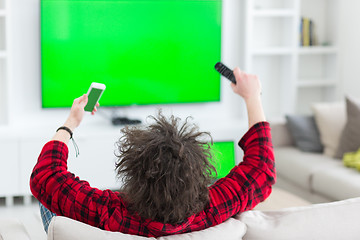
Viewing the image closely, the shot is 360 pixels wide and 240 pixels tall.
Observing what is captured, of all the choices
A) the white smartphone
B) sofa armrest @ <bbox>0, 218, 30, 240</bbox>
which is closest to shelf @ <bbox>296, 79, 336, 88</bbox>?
the white smartphone

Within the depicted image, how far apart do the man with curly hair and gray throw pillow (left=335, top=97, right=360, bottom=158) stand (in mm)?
2603

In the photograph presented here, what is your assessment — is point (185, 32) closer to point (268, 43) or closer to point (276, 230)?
point (268, 43)

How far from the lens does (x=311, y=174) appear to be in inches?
159

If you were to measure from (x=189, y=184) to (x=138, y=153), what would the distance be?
0.50 feet

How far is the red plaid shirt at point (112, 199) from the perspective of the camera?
4.94 ft

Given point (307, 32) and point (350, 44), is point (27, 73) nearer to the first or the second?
point (307, 32)

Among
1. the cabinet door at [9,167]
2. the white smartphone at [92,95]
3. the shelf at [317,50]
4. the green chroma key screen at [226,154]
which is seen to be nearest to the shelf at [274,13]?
the shelf at [317,50]

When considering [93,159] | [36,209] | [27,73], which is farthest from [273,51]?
[36,209]

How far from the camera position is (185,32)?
16.0 feet

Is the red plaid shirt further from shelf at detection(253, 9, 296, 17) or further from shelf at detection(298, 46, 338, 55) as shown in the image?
shelf at detection(298, 46, 338, 55)

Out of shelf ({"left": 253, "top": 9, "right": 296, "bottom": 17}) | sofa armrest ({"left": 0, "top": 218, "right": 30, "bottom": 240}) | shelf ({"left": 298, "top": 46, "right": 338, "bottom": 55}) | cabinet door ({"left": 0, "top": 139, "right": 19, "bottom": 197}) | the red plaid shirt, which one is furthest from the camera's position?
shelf ({"left": 298, "top": 46, "right": 338, "bottom": 55})

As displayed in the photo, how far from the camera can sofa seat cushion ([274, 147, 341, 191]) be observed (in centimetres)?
408

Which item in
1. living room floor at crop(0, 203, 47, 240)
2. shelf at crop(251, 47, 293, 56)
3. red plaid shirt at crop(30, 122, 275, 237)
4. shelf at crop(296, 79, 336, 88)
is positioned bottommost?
living room floor at crop(0, 203, 47, 240)

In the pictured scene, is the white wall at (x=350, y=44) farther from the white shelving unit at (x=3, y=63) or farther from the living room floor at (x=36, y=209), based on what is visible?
the white shelving unit at (x=3, y=63)
